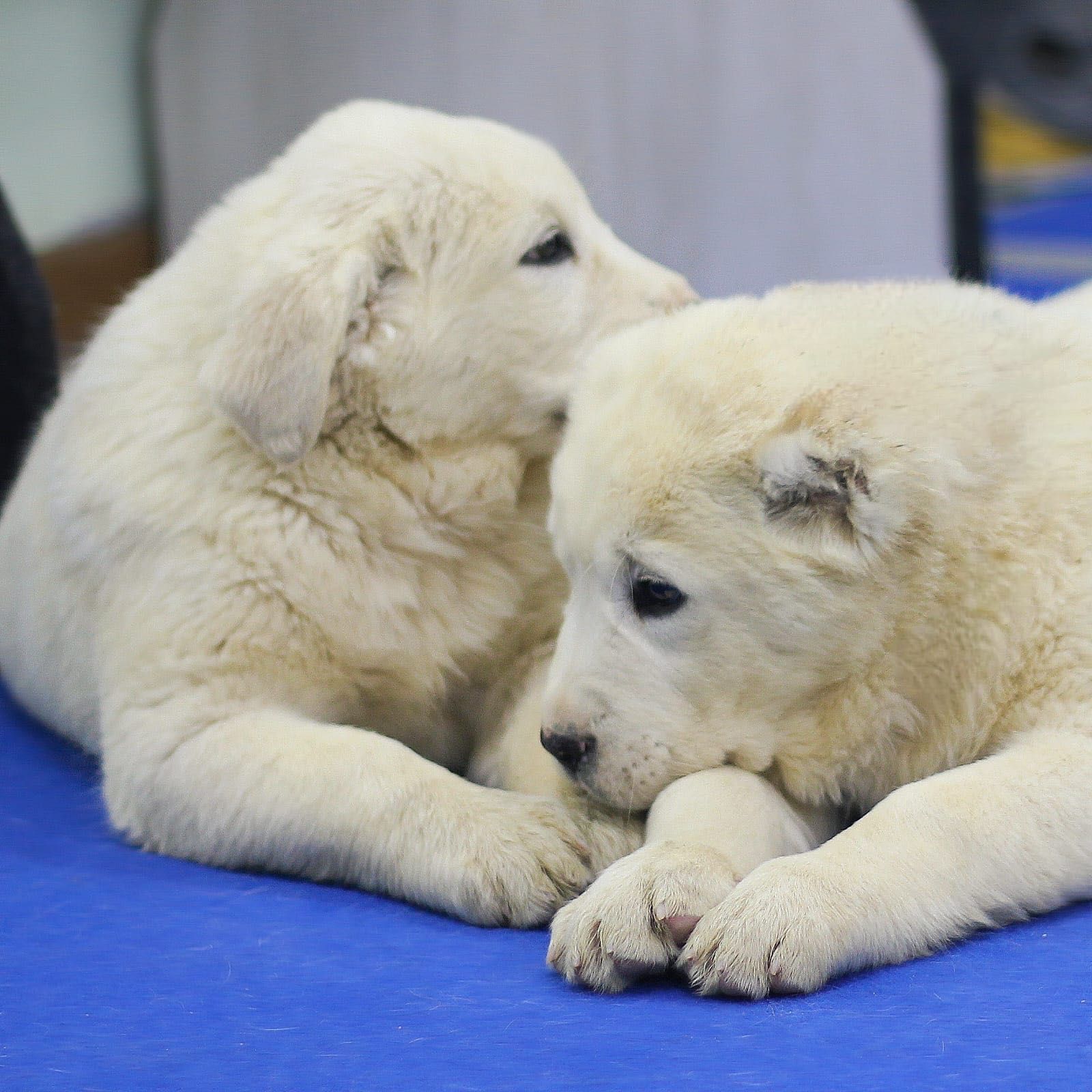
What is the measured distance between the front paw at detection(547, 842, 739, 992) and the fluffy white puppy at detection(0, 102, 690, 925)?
1.65 feet

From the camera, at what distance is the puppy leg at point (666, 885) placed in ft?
7.68

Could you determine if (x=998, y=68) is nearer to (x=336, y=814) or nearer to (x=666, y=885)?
(x=336, y=814)

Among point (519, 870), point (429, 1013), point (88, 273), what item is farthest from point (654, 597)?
point (88, 273)

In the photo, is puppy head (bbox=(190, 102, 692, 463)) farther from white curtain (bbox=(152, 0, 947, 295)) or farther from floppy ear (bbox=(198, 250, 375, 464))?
white curtain (bbox=(152, 0, 947, 295))

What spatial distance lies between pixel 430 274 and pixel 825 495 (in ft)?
4.05

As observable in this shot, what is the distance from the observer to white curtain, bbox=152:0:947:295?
7.56 m

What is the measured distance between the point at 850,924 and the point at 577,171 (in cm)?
597

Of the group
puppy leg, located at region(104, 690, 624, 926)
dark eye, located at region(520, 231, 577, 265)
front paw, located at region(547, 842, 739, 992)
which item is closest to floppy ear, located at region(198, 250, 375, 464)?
dark eye, located at region(520, 231, 577, 265)

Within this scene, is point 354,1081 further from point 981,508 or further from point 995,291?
point 995,291

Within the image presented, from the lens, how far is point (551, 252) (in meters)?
3.54

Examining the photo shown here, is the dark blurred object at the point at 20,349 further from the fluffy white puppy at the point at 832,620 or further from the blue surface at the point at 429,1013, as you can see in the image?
the fluffy white puppy at the point at 832,620

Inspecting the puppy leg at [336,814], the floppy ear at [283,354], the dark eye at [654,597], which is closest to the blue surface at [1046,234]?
the floppy ear at [283,354]

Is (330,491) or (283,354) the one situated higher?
(283,354)

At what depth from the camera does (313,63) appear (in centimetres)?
785
